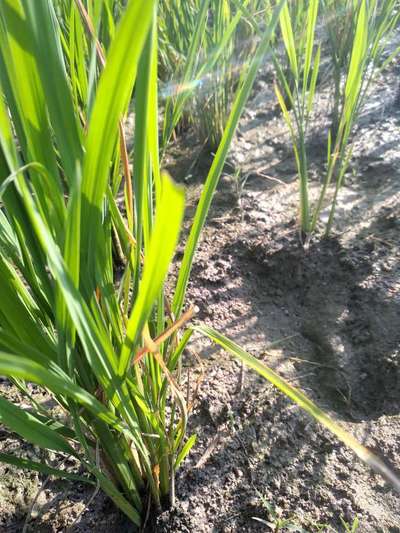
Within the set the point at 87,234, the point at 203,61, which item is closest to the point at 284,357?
the point at 87,234

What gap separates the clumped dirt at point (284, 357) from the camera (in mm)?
633

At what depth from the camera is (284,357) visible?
86 cm

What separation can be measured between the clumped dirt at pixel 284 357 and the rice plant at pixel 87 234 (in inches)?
5.6

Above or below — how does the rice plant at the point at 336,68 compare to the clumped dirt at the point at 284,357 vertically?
above

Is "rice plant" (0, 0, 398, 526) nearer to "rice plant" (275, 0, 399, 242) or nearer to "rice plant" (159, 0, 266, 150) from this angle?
"rice plant" (275, 0, 399, 242)

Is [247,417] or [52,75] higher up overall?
[52,75]

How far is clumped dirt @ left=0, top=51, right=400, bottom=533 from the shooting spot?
633mm

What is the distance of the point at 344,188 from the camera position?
1162mm

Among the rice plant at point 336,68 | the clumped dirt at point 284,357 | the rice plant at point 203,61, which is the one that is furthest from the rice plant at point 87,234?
the rice plant at point 203,61

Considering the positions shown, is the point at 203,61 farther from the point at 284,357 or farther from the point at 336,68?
the point at 284,357

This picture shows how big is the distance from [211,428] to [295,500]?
169 mm

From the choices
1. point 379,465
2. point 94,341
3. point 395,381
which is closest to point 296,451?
point 395,381

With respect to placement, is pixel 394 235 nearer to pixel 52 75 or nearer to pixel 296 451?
pixel 296 451

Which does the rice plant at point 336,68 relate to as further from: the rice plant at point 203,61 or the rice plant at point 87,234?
the rice plant at point 87,234
